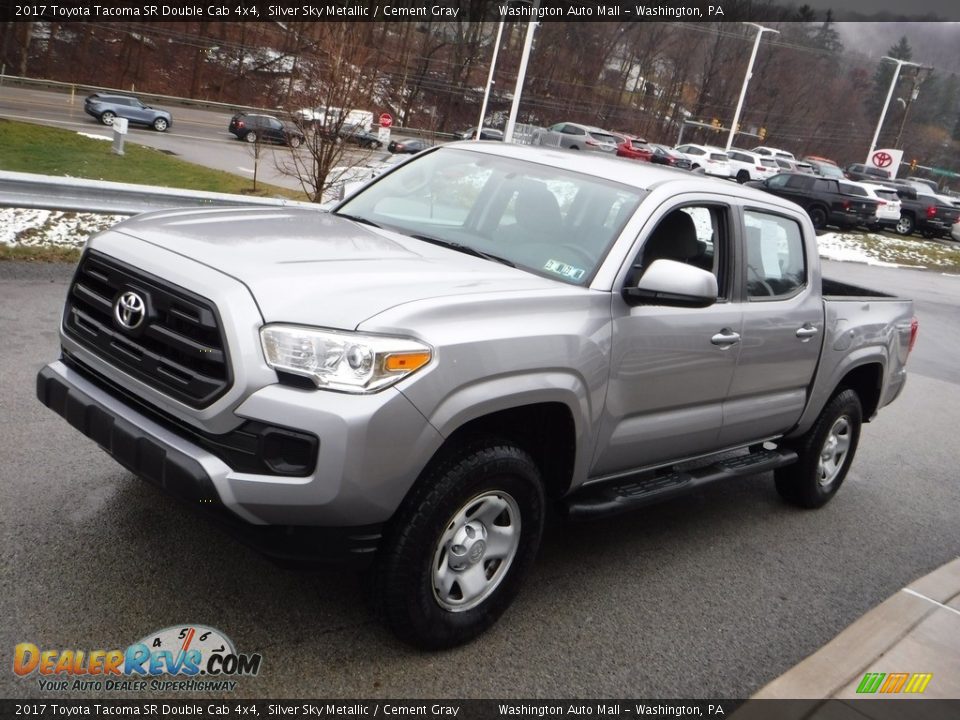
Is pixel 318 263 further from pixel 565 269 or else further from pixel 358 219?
pixel 358 219

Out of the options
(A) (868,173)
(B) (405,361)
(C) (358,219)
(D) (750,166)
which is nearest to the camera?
(B) (405,361)

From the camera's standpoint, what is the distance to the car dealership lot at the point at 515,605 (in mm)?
3471

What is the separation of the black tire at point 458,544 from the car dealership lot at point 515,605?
168 mm

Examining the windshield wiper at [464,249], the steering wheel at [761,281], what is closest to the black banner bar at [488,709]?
the windshield wiper at [464,249]

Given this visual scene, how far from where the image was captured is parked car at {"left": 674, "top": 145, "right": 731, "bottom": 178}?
47.4 meters

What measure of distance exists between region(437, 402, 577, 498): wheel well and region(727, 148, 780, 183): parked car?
4507 cm

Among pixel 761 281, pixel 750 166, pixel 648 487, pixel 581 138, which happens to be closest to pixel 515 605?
pixel 648 487

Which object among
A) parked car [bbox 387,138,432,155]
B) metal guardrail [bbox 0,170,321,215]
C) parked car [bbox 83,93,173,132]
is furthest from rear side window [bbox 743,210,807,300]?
parked car [bbox 83,93,173,132]

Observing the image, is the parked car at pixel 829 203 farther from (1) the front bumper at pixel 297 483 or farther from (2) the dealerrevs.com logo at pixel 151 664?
(2) the dealerrevs.com logo at pixel 151 664

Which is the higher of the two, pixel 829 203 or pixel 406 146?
pixel 829 203

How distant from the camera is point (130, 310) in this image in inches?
134

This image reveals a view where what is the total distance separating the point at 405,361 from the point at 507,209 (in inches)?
62.5

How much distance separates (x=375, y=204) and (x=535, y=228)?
3.16ft

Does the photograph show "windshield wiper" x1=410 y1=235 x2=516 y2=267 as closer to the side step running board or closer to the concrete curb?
the side step running board
